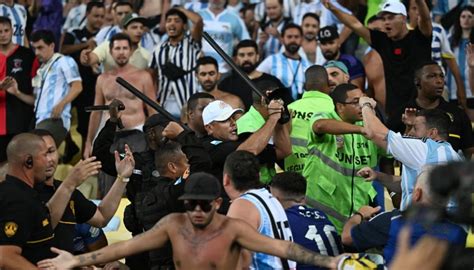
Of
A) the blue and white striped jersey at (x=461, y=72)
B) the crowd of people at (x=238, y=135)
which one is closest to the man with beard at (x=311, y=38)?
the crowd of people at (x=238, y=135)

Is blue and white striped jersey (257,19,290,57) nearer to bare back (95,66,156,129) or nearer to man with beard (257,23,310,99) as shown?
man with beard (257,23,310,99)

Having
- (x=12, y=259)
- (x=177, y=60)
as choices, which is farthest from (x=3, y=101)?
(x=12, y=259)

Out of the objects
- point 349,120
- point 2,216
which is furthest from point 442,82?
point 2,216

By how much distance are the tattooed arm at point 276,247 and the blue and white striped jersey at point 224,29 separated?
30.7 feet

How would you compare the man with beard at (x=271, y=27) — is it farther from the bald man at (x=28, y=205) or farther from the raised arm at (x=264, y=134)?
the bald man at (x=28, y=205)

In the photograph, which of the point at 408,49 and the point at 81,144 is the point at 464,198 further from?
the point at 81,144

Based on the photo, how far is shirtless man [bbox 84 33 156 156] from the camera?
1617 cm

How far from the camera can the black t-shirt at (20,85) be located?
669 inches

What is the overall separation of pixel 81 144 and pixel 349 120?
607cm

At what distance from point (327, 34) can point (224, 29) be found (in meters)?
2.08

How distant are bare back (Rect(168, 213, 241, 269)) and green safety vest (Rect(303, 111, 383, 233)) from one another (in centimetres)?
335

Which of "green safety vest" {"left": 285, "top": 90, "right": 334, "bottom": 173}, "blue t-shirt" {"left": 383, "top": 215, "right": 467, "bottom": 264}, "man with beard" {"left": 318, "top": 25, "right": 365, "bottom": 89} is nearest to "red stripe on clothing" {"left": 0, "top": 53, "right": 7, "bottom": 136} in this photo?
"man with beard" {"left": 318, "top": 25, "right": 365, "bottom": 89}

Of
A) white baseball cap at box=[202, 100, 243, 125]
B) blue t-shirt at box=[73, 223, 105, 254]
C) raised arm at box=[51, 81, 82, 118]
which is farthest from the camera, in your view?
raised arm at box=[51, 81, 82, 118]

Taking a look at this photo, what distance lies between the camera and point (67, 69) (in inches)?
672
